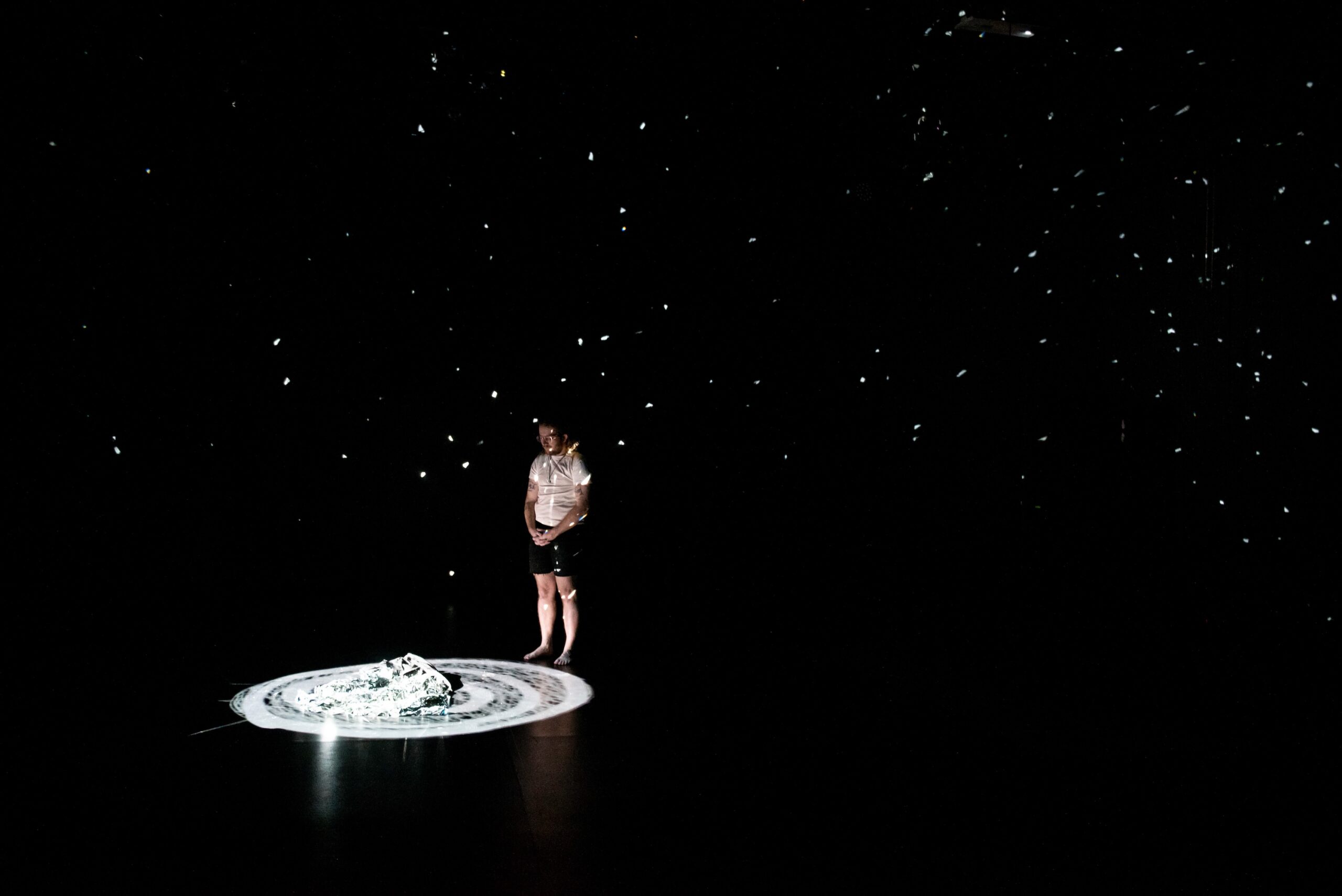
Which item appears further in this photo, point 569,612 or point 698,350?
point 698,350

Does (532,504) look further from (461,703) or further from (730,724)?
(730,724)

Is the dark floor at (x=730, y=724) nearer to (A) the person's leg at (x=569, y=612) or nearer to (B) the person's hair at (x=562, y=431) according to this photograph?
(A) the person's leg at (x=569, y=612)

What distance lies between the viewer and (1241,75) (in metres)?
5.01

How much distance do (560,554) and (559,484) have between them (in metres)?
0.28

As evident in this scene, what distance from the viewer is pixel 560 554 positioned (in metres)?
3.79

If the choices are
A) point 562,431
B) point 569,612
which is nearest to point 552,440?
point 562,431

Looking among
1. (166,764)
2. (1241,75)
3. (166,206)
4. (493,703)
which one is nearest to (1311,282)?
(1241,75)

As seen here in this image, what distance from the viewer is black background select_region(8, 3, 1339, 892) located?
14.7ft

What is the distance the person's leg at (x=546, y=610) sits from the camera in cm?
392

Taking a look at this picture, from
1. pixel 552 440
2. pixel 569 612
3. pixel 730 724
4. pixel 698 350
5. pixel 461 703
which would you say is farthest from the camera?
pixel 698 350

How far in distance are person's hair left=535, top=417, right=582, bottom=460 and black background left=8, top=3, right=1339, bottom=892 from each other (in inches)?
34.7

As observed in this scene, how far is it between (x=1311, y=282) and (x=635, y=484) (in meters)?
3.73

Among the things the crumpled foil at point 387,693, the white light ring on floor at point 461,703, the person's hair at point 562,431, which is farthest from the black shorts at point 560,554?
the crumpled foil at point 387,693

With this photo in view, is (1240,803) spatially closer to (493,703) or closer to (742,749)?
(742,749)
